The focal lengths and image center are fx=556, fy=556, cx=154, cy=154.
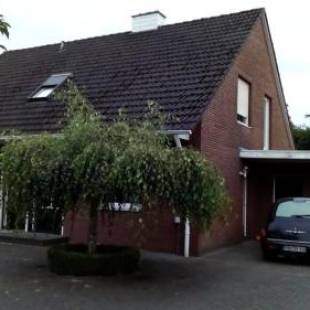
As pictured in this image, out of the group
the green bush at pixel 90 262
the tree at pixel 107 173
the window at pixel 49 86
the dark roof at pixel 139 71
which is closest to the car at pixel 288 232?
the dark roof at pixel 139 71

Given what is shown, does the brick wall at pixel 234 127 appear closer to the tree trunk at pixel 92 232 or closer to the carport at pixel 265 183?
the carport at pixel 265 183

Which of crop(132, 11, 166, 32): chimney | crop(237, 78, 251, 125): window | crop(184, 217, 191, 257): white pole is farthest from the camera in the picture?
crop(132, 11, 166, 32): chimney

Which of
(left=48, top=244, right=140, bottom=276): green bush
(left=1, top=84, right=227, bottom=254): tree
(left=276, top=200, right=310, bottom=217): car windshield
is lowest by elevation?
(left=48, top=244, right=140, bottom=276): green bush

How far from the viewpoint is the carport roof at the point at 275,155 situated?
49.0 feet

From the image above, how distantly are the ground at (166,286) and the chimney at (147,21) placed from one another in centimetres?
977

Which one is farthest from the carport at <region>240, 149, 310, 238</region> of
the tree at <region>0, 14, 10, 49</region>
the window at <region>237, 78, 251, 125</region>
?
the tree at <region>0, 14, 10, 49</region>

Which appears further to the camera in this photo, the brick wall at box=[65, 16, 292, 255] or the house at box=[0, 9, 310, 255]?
the house at box=[0, 9, 310, 255]

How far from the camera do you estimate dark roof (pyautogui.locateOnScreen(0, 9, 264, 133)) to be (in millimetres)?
14383

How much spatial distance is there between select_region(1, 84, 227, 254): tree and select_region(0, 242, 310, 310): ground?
3.95 feet

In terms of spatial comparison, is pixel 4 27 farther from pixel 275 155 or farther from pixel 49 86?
pixel 49 86

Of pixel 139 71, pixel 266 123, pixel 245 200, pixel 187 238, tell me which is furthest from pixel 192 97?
pixel 266 123

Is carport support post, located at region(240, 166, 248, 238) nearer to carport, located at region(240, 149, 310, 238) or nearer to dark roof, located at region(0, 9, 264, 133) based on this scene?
carport, located at region(240, 149, 310, 238)

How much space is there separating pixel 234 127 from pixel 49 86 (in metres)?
6.12

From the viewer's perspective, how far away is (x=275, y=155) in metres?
15.2
